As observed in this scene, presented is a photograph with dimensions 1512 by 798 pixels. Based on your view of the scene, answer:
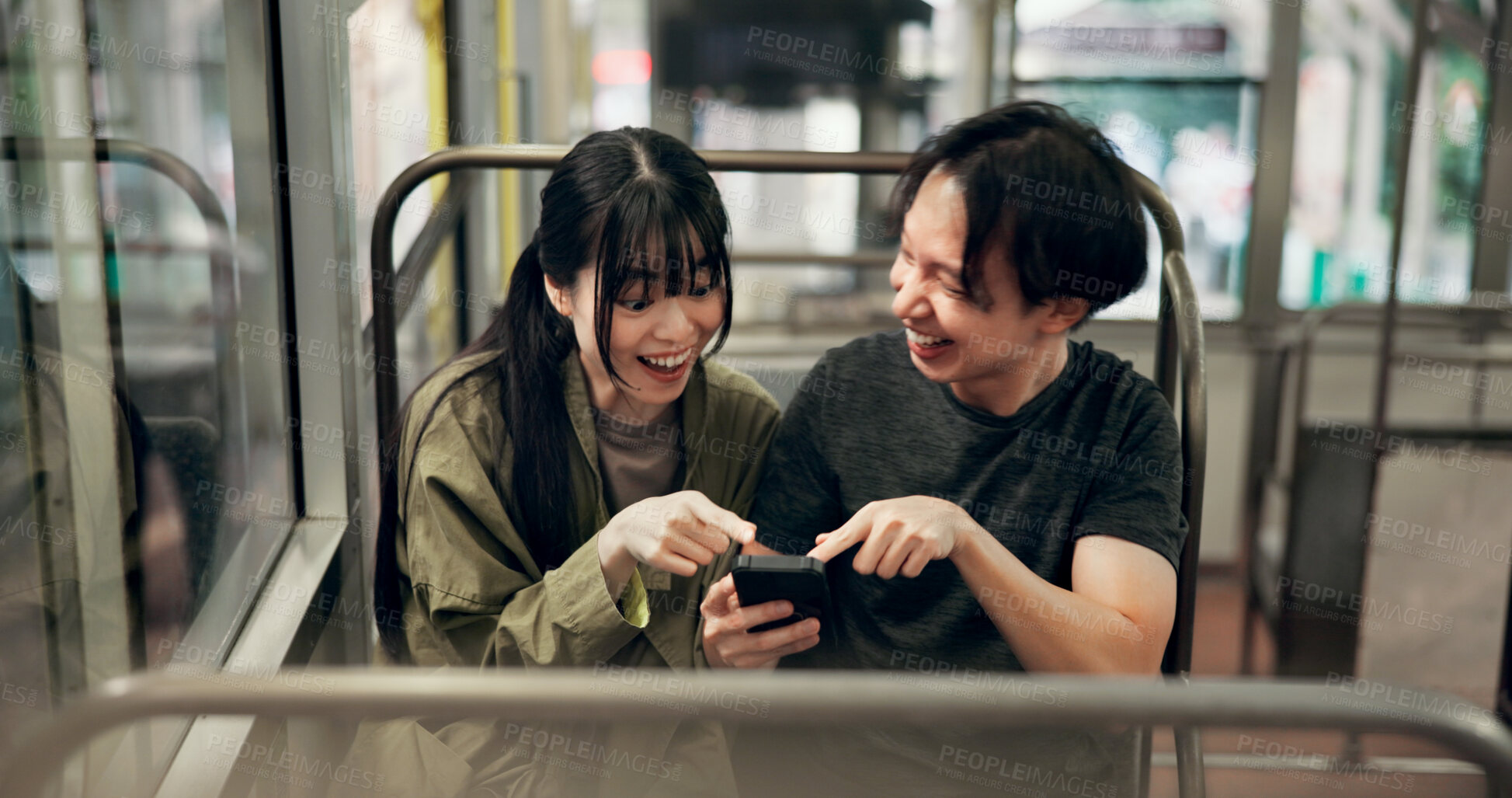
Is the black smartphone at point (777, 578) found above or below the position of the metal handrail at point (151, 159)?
below

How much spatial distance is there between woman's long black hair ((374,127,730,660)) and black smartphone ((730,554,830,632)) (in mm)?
Result: 235

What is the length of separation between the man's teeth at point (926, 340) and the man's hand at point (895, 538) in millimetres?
200

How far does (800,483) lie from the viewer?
1207mm

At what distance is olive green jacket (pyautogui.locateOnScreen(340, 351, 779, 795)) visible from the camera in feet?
3.61

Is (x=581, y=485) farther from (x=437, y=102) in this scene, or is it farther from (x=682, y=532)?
(x=437, y=102)

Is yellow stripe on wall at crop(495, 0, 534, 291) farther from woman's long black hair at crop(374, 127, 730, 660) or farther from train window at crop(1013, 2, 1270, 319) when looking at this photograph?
woman's long black hair at crop(374, 127, 730, 660)

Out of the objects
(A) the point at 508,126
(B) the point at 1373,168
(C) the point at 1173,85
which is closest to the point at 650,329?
(A) the point at 508,126

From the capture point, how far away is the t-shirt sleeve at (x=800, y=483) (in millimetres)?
1200

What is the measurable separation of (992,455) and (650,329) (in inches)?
15.1

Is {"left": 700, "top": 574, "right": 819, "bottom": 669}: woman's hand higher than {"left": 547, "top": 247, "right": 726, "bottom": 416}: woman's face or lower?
lower

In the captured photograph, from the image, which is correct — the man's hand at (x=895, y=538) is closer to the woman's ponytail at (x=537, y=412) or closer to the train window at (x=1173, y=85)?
the woman's ponytail at (x=537, y=412)

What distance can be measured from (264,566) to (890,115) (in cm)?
289

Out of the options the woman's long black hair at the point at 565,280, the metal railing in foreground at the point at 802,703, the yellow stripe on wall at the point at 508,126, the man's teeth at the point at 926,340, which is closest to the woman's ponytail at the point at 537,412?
the woman's long black hair at the point at 565,280

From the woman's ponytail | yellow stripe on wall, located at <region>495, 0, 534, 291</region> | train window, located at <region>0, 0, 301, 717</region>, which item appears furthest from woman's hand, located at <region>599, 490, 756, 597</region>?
yellow stripe on wall, located at <region>495, 0, 534, 291</region>
